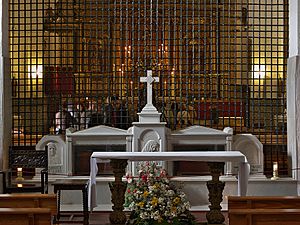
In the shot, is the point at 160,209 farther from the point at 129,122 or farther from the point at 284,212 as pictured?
the point at 129,122

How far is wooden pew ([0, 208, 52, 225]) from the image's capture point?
6844 millimetres

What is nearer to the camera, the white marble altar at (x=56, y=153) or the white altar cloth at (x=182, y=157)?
the white altar cloth at (x=182, y=157)

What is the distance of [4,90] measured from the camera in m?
11.7

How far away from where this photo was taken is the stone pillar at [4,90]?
38.3 feet

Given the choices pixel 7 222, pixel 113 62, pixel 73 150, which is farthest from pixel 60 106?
pixel 7 222

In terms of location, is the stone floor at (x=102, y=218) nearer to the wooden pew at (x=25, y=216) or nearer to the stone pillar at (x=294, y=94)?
the stone pillar at (x=294, y=94)

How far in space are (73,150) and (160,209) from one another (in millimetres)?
4217

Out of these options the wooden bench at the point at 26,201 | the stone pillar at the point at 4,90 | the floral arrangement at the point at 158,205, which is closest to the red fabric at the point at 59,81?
the stone pillar at the point at 4,90

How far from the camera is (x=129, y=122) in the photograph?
510 inches

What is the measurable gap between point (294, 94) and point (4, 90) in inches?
177

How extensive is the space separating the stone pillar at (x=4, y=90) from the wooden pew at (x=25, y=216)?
468cm

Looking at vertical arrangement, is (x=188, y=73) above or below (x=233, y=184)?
above

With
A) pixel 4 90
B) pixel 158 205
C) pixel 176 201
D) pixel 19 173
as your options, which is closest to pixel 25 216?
pixel 158 205

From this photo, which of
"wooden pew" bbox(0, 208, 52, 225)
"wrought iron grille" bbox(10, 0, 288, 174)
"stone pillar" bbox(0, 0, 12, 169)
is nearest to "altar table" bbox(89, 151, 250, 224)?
"wooden pew" bbox(0, 208, 52, 225)
